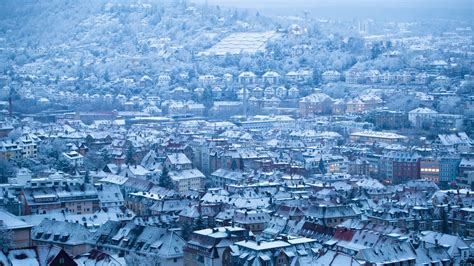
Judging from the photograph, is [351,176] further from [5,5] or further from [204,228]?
[5,5]

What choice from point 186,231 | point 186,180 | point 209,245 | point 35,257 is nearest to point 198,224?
point 186,231

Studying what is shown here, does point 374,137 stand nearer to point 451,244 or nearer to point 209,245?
point 451,244

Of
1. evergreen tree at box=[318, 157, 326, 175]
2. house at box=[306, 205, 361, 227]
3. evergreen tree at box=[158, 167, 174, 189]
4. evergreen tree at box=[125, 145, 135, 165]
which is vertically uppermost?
house at box=[306, 205, 361, 227]

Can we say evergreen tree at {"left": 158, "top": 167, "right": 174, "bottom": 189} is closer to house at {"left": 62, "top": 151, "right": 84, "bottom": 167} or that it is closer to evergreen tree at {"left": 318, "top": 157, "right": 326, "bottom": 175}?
house at {"left": 62, "top": 151, "right": 84, "bottom": 167}

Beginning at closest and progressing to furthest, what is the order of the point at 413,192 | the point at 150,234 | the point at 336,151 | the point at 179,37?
1. the point at 150,234
2. the point at 413,192
3. the point at 336,151
4. the point at 179,37

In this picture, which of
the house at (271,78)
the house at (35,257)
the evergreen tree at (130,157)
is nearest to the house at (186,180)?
the evergreen tree at (130,157)

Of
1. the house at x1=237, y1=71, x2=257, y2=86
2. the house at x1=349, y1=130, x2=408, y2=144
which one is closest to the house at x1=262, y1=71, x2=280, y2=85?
the house at x1=237, y1=71, x2=257, y2=86

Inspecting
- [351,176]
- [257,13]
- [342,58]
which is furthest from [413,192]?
[257,13]

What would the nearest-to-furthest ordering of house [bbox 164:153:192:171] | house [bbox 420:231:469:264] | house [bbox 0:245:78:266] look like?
house [bbox 0:245:78:266] → house [bbox 420:231:469:264] → house [bbox 164:153:192:171]

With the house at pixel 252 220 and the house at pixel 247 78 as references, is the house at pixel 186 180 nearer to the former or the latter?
the house at pixel 252 220

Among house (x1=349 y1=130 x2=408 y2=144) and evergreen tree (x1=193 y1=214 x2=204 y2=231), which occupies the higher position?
evergreen tree (x1=193 y1=214 x2=204 y2=231)

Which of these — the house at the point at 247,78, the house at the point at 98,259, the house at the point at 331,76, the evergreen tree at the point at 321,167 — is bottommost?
the house at the point at 247,78
